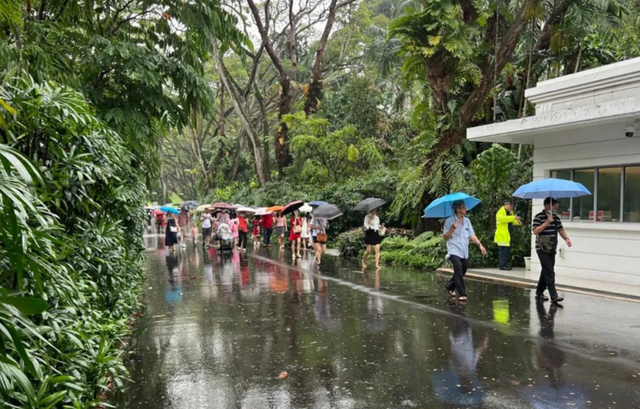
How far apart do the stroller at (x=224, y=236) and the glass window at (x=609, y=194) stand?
13.5m

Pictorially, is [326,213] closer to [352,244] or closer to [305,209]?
[352,244]

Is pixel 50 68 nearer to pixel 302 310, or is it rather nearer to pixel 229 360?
pixel 229 360

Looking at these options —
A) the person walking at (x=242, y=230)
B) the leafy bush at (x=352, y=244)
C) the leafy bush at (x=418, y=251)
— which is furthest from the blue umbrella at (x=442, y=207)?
the person walking at (x=242, y=230)

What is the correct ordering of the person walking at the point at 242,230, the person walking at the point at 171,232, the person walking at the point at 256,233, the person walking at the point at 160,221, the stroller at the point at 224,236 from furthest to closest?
the person walking at the point at 160,221 → the person walking at the point at 256,233 → the person walking at the point at 242,230 → the person walking at the point at 171,232 → the stroller at the point at 224,236

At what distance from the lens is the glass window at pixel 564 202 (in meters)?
13.3

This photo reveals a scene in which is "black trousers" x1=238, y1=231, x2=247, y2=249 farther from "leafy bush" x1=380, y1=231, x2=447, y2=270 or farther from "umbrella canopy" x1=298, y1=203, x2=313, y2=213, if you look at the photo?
"leafy bush" x1=380, y1=231, x2=447, y2=270

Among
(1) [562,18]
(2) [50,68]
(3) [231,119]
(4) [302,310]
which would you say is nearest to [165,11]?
(2) [50,68]

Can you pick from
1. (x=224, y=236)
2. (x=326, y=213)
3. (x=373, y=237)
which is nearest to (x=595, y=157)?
(x=373, y=237)

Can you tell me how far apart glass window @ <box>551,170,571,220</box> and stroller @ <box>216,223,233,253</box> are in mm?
12470

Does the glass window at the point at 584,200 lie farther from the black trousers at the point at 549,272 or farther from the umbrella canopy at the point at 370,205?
the umbrella canopy at the point at 370,205

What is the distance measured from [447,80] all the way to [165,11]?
32.8ft

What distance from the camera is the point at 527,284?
11992mm

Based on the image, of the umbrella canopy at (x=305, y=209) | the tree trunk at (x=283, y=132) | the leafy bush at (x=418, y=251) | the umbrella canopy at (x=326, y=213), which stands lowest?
the leafy bush at (x=418, y=251)

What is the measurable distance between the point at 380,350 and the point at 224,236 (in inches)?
610
